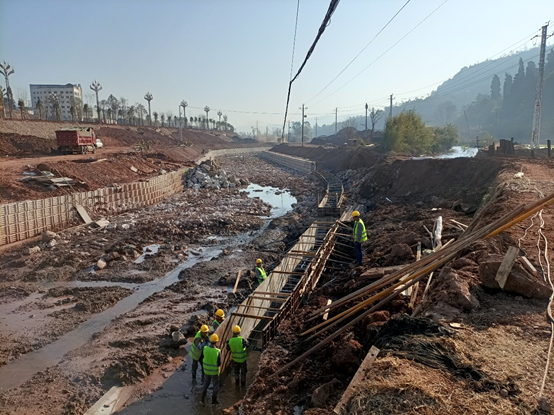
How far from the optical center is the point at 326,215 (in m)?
21.1

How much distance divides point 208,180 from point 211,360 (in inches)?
1088

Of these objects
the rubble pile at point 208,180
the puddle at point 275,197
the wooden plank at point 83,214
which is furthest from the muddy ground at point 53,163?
the puddle at point 275,197

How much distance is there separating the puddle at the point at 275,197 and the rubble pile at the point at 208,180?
1488 mm

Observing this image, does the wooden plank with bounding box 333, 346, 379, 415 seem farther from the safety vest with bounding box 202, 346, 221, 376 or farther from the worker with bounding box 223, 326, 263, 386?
the worker with bounding box 223, 326, 263, 386

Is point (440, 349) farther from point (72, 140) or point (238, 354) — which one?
point (72, 140)

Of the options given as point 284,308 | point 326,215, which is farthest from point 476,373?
point 326,215

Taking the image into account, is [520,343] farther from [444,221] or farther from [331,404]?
[444,221]

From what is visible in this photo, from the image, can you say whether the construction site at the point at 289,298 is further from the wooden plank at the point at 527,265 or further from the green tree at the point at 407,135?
the green tree at the point at 407,135

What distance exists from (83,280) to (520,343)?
1273 cm

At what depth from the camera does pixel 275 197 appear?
31453 millimetres

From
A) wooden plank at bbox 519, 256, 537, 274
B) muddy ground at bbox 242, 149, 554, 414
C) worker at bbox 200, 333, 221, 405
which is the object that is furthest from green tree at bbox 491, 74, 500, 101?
worker at bbox 200, 333, 221, 405

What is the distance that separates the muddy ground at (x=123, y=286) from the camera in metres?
7.73

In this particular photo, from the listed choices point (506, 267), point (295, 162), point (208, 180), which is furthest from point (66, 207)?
point (295, 162)

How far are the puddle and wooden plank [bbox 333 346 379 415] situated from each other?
61.1 feet
